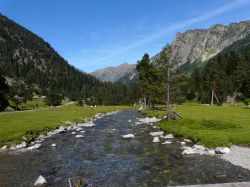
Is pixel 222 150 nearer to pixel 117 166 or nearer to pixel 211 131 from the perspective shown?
pixel 211 131

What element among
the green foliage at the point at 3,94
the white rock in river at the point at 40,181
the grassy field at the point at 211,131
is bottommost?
the white rock in river at the point at 40,181

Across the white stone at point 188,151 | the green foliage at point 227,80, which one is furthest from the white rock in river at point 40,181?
the green foliage at point 227,80

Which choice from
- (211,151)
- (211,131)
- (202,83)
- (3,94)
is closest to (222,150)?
(211,151)

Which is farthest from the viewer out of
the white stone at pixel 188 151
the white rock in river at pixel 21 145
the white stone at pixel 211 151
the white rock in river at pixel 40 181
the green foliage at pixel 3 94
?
the green foliage at pixel 3 94

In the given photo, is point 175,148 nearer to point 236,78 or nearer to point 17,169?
point 17,169

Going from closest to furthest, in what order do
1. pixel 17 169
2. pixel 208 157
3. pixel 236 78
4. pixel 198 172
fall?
1. pixel 198 172
2. pixel 17 169
3. pixel 208 157
4. pixel 236 78

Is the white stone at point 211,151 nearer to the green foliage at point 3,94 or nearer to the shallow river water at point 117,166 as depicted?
the shallow river water at point 117,166

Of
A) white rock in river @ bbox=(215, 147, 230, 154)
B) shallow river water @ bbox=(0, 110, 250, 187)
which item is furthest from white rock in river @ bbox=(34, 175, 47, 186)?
white rock in river @ bbox=(215, 147, 230, 154)

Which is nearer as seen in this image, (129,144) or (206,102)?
(129,144)

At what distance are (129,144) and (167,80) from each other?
23133mm

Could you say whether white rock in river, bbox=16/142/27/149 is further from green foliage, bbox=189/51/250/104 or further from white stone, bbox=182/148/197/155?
green foliage, bbox=189/51/250/104

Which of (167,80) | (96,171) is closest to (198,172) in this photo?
(96,171)

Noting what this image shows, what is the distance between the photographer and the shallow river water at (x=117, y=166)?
23812mm

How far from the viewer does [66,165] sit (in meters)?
29.0
